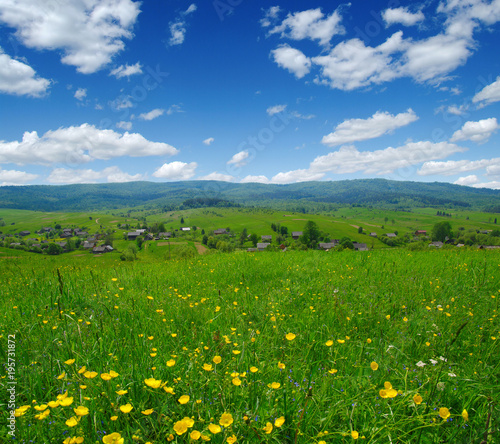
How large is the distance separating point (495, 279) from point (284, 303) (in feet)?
19.2

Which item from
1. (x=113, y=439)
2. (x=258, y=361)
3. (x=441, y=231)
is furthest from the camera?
(x=441, y=231)

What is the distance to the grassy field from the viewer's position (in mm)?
2158

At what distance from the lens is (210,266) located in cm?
924

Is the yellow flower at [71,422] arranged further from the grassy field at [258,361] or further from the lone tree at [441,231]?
the lone tree at [441,231]

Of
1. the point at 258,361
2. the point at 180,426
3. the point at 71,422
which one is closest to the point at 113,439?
the point at 71,422

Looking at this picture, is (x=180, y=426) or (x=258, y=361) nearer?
(x=180, y=426)

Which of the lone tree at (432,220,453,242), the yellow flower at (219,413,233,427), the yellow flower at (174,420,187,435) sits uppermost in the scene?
the yellow flower at (174,420,187,435)

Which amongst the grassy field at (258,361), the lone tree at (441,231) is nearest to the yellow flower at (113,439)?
the grassy field at (258,361)

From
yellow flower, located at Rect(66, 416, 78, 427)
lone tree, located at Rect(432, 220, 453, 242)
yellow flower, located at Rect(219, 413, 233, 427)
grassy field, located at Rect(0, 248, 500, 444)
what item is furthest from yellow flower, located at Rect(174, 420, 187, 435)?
lone tree, located at Rect(432, 220, 453, 242)

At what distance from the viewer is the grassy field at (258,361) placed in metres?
2.16

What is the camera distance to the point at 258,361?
300 cm

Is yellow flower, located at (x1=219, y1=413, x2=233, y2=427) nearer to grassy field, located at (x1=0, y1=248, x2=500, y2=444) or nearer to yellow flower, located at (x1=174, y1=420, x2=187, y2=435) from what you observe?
grassy field, located at (x1=0, y1=248, x2=500, y2=444)

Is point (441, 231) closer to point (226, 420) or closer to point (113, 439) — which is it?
point (226, 420)

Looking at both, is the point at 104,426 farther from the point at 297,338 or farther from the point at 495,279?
the point at 495,279
